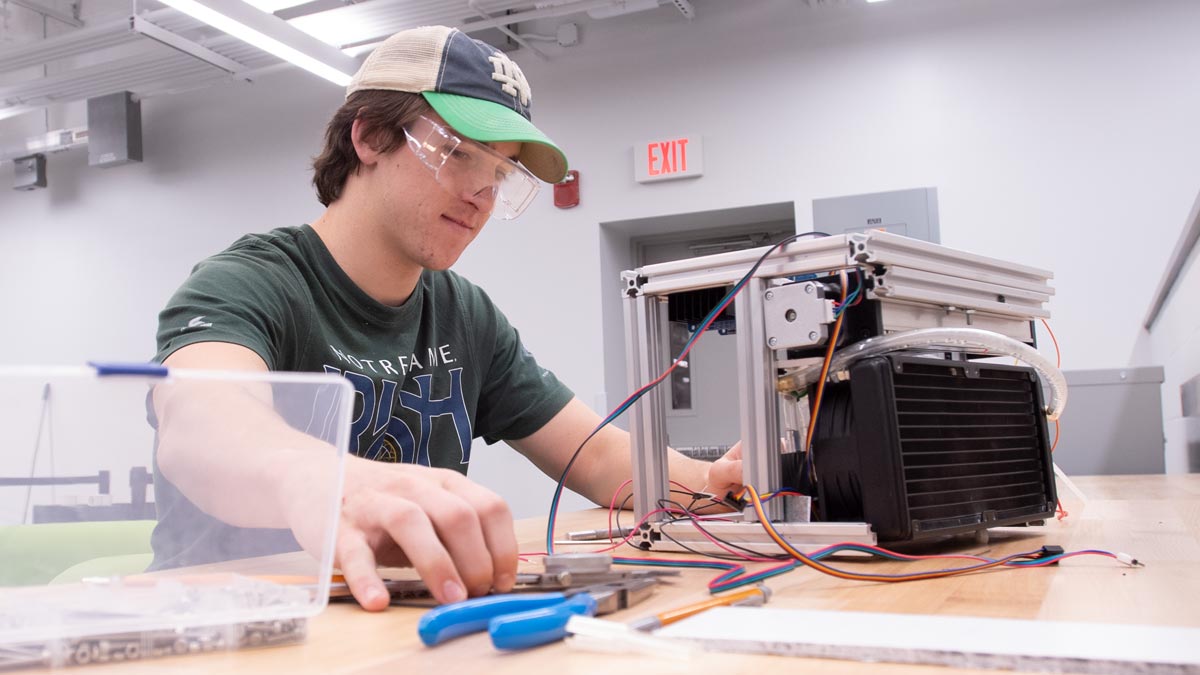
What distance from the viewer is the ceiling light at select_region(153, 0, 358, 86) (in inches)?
130

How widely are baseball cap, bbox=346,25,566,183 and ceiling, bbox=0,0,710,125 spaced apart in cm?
262

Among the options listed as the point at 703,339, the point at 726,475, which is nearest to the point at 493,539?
the point at 726,475

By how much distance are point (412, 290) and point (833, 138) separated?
2753mm

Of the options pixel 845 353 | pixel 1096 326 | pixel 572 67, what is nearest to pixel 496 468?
pixel 572 67

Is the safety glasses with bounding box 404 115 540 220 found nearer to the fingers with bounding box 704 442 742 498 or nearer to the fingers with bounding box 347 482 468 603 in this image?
the fingers with bounding box 704 442 742 498

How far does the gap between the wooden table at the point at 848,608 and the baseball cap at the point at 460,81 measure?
0.56m

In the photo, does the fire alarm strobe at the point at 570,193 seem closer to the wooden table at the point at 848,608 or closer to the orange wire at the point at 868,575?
the wooden table at the point at 848,608

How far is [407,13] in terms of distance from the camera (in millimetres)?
3852

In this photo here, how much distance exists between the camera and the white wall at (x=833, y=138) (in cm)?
331

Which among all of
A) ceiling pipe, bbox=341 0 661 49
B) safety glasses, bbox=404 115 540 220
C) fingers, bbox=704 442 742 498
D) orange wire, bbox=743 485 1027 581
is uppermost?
ceiling pipe, bbox=341 0 661 49

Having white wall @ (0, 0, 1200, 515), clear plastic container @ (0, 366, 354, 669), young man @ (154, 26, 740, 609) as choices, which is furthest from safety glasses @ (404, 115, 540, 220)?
white wall @ (0, 0, 1200, 515)

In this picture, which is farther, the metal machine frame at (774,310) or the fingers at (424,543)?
the metal machine frame at (774,310)

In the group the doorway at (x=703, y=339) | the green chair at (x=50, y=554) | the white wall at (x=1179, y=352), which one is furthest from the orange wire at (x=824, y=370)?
the doorway at (x=703, y=339)

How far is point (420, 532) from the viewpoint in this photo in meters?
0.56
